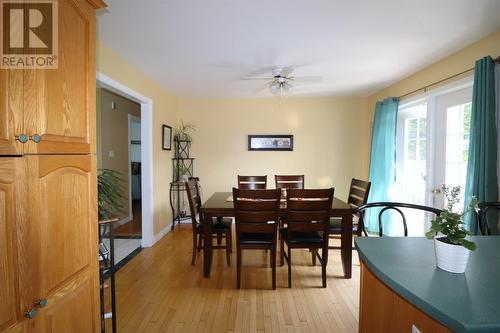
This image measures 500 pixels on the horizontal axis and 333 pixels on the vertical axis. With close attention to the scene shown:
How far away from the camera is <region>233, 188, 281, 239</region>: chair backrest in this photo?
2324 mm

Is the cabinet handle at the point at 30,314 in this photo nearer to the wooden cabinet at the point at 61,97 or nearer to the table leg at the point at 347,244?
the wooden cabinet at the point at 61,97

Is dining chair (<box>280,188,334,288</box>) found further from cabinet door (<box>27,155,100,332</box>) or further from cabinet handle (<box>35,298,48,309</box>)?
cabinet handle (<box>35,298,48,309</box>)

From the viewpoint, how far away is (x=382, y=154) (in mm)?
3809

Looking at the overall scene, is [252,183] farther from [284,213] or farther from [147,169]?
[147,169]

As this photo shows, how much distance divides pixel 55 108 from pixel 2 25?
0.30 meters

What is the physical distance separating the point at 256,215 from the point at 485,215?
177cm

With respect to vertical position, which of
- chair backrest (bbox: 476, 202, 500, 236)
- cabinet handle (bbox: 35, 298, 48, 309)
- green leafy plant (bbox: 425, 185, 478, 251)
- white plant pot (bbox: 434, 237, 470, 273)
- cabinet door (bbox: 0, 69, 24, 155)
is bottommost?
cabinet handle (bbox: 35, 298, 48, 309)

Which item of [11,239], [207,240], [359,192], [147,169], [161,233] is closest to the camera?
[11,239]

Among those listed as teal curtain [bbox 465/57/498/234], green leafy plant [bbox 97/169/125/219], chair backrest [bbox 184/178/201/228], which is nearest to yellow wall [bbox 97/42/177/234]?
chair backrest [bbox 184/178/201/228]

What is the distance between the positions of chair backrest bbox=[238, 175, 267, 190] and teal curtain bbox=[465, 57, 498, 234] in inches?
90.9

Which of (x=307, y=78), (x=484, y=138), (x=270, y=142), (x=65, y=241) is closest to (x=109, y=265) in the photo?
(x=65, y=241)

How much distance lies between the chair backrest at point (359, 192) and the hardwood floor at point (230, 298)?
73cm

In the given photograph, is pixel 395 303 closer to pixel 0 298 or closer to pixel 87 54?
pixel 0 298

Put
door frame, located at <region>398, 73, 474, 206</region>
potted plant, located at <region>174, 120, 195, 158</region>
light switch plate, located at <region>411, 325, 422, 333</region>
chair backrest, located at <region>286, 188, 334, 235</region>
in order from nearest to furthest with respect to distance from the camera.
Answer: light switch plate, located at <region>411, 325, 422, 333</region> < chair backrest, located at <region>286, 188, 334, 235</region> < door frame, located at <region>398, 73, 474, 206</region> < potted plant, located at <region>174, 120, 195, 158</region>
